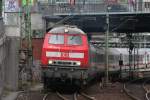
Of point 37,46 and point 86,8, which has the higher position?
point 86,8

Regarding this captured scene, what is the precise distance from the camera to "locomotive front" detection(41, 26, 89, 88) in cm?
2388

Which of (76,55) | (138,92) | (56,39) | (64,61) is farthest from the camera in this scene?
(138,92)

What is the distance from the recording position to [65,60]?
947 inches

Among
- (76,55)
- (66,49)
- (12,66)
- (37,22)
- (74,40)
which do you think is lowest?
(12,66)

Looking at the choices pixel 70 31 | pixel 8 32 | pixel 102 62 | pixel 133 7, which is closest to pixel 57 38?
pixel 70 31

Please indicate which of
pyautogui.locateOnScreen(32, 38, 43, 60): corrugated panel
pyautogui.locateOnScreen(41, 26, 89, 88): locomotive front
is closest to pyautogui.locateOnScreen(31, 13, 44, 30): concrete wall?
pyautogui.locateOnScreen(32, 38, 43, 60): corrugated panel

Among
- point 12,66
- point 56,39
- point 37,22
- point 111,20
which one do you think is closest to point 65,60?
point 56,39

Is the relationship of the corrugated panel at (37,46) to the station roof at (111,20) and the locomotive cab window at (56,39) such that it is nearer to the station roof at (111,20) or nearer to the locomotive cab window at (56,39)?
the station roof at (111,20)

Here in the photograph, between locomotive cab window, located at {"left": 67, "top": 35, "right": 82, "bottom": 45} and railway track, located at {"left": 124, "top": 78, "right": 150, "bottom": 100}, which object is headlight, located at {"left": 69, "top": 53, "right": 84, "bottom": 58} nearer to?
locomotive cab window, located at {"left": 67, "top": 35, "right": 82, "bottom": 45}

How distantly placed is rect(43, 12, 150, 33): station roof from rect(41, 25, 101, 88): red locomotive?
11.1 metres

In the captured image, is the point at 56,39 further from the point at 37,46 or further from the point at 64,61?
the point at 37,46

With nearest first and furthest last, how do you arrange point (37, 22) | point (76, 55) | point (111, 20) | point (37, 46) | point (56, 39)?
1. point (76, 55)
2. point (56, 39)
3. point (37, 46)
4. point (37, 22)
5. point (111, 20)

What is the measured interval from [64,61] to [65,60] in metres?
0.06

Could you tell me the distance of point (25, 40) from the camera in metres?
30.6
